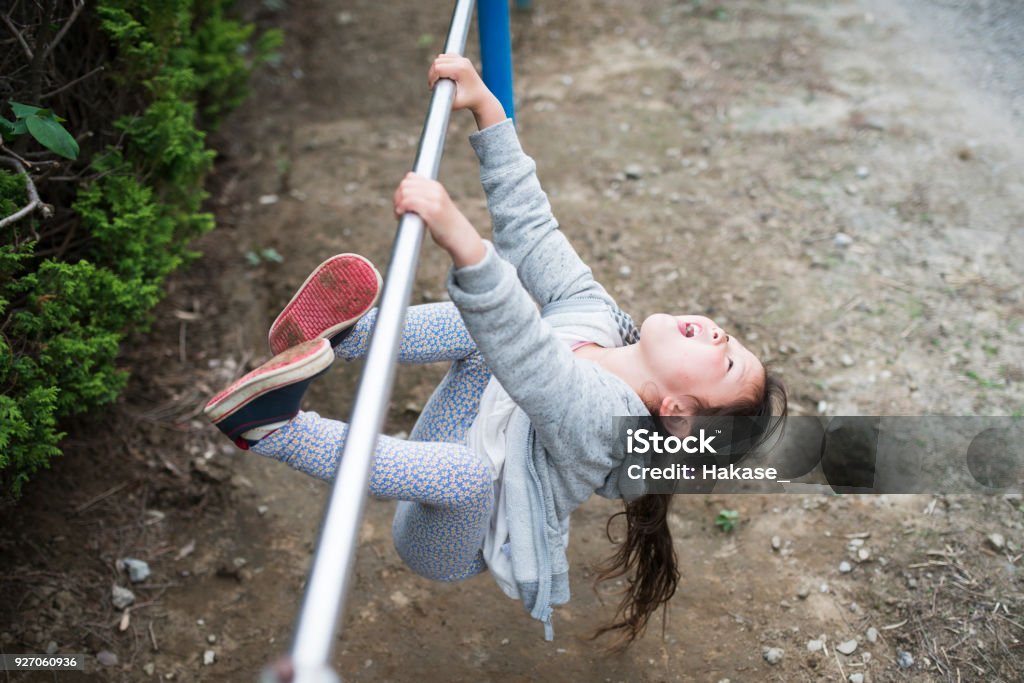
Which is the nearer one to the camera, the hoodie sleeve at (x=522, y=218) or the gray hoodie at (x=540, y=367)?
the gray hoodie at (x=540, y=367)

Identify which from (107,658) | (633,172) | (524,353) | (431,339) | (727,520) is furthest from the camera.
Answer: (633,172)

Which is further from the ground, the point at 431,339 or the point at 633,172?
the point at 431,339

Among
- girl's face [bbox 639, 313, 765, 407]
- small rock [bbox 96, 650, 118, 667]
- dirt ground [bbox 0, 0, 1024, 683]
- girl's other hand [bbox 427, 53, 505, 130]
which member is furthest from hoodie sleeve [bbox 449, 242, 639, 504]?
small rock [bbox 96, 650, 118, 667]

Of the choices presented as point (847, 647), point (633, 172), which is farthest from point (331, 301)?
point (633, 172)

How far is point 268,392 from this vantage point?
155 cm

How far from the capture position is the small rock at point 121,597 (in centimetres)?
235

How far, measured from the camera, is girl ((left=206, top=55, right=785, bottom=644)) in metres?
1.57

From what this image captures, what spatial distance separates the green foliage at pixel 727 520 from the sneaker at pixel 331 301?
1368 mm

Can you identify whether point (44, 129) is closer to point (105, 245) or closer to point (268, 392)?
point (105, 245)

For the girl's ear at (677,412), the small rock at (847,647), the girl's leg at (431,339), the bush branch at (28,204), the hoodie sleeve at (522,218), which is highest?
the bush branch at (28,204)

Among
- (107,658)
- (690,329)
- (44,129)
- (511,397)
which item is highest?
(44,129)

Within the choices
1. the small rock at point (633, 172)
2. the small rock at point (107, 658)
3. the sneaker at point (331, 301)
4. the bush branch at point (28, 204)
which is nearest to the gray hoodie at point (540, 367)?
the sneaker at point (331, 301)

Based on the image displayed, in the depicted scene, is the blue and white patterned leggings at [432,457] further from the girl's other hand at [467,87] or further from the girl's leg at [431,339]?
the girl's other hand at [467,87]

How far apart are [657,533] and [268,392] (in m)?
1.01
